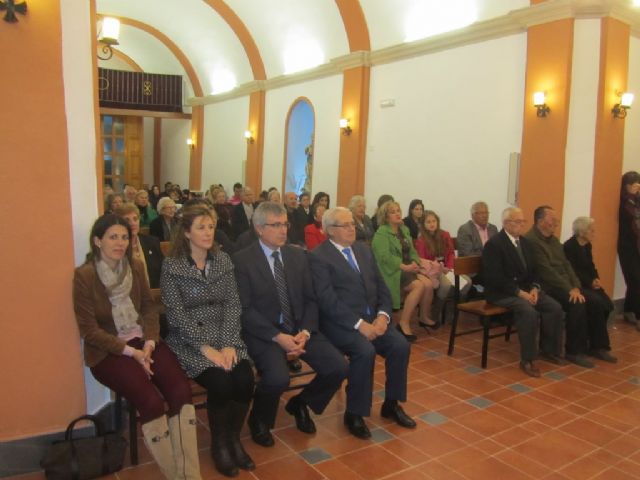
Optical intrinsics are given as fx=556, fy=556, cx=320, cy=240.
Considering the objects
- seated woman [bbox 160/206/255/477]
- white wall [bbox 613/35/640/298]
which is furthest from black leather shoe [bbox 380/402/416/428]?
white wall [bbox 613/35/640/298]

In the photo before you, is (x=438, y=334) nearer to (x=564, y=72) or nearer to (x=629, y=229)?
(x=629, y=229)

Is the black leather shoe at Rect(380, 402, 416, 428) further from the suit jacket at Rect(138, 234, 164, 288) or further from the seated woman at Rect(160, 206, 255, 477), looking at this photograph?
the suit jacket at Rect(138, 234, 164, 288)

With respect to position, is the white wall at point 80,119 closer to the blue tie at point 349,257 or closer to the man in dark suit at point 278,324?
the man in dark suit at point 278,324

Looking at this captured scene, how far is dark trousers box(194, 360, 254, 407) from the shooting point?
296 cm

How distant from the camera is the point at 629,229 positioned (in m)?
6.73

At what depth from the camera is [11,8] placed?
9.03 feet

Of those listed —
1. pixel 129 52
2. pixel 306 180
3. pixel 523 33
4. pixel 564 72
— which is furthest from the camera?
pixel 129 52

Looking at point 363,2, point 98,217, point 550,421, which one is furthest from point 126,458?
point 363,2

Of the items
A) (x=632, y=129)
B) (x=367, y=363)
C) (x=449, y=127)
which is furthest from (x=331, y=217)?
(x=632, y=129)

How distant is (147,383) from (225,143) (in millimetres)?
11851

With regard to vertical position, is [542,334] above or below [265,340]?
below

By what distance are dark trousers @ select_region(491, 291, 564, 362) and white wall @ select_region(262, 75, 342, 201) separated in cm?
566

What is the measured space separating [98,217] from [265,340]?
1.20 m

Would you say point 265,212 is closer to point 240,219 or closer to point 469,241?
point 469,241
